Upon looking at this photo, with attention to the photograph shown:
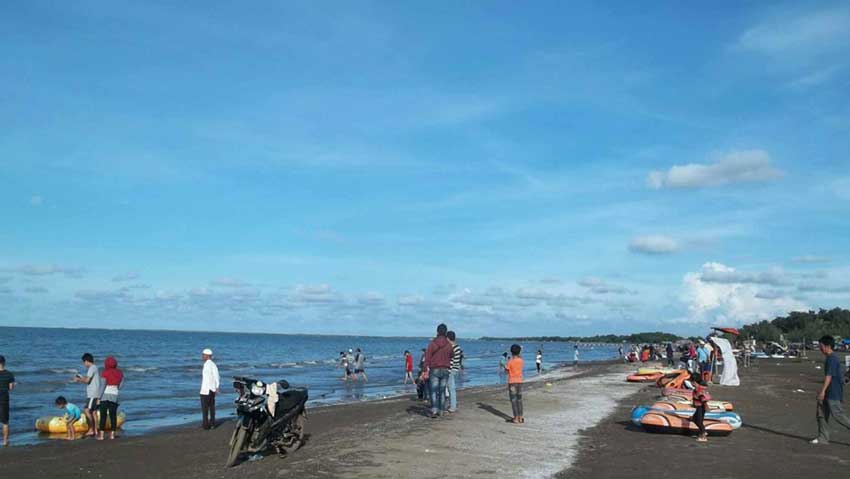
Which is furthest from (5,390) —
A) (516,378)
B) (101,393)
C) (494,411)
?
(494,411)

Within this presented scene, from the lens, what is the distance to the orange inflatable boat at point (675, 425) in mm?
13578

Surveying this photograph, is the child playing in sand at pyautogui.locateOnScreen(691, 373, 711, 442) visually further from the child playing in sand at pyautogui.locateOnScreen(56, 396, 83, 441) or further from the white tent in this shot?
the white tent

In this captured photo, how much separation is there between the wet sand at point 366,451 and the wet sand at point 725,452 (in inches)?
20.2

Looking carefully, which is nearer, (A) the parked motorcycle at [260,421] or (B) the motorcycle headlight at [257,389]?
(A) the parked motorcycle at [260,421]

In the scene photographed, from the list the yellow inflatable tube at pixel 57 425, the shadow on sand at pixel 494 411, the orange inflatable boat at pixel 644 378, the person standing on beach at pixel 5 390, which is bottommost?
the yellow inflatable tube at pixel 57 425

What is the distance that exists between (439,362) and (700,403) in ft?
17.9

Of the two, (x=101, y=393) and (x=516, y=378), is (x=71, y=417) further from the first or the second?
(x=516, y=378)

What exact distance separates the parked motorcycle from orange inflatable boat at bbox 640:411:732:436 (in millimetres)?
7133

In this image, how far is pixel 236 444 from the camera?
34.9 feet

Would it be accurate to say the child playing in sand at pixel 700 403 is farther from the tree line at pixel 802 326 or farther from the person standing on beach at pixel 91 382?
the tree line at pixel 802 326

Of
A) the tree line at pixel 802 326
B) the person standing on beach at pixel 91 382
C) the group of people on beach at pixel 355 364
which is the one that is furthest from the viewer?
the tree line at pixel 802 326

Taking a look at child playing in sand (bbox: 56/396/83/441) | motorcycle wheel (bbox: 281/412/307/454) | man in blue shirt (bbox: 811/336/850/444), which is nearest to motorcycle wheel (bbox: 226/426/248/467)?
motorcycle wheel (bbox: 281/412/307/454)

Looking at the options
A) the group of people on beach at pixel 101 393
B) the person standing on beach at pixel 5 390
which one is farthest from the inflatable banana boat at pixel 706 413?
the person standing on beach at pixel 5 390

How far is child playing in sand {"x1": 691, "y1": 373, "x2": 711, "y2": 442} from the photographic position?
13.1 metres
